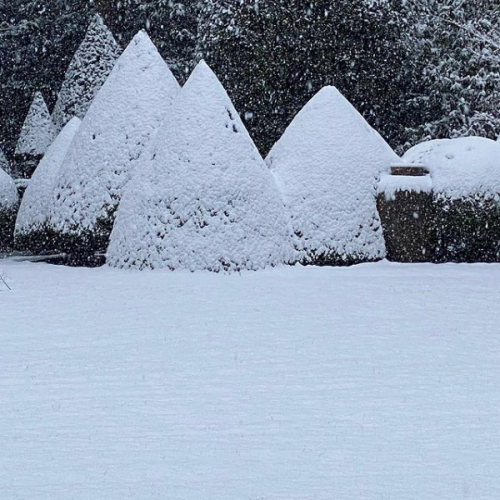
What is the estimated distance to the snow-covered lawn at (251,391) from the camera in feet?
16.4

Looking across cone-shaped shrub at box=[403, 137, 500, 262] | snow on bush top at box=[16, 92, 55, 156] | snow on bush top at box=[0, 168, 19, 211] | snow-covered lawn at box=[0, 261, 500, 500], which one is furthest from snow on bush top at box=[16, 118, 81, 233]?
snow on bush top at box=[16, 92, 55, 156]

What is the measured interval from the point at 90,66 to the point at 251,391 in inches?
672

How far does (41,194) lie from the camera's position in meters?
15.1

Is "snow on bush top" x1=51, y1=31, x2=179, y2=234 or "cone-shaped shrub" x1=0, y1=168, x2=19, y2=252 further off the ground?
"snow on bush top" x1=51, y1=31, x2=179, y2=234

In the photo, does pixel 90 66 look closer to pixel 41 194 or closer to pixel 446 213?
pixel 41 194

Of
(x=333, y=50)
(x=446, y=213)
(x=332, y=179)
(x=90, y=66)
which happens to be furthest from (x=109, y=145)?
(x=90, y=66)

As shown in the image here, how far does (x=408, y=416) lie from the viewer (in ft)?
20.1

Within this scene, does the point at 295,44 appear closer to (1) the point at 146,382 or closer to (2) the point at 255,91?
(2) the point at 255,91

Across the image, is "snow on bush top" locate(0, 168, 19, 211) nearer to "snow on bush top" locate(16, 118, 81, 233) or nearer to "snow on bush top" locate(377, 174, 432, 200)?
"snow on bush top" locate(16, 118, 81, 233)

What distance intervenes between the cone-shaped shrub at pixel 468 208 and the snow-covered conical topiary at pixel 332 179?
804mm

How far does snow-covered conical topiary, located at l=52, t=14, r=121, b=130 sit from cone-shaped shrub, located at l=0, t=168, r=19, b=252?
5.70 m

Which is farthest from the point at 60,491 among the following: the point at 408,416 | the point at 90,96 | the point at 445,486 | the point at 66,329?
the point at 90,96

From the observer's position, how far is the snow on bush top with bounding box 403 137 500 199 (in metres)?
13.6

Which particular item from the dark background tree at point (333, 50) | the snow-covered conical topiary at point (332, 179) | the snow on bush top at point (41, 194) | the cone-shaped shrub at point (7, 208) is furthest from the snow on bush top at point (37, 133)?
the snow-covered conical topiary at point (332, 179)
